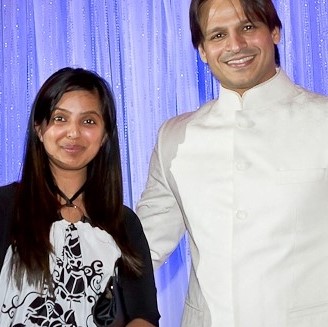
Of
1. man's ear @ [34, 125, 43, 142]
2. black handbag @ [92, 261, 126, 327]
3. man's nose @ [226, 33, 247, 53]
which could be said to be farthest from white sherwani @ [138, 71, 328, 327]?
man's ear @ [34, 125, 43, 142]

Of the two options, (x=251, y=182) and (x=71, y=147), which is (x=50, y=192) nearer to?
(x=71, y=147)

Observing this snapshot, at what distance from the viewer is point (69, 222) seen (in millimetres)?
1681

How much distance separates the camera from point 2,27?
98.1 inches

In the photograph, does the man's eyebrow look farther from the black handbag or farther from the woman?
the black handbag

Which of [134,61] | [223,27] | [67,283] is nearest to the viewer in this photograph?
[67,283]

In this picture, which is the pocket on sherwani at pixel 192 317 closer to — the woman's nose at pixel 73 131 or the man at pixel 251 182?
the man at pixel 251 182

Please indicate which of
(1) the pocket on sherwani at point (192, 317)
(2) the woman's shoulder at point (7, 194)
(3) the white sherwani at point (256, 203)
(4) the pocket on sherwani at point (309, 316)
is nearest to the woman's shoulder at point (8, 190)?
(2) the woman's shoulder at point (7, 194)

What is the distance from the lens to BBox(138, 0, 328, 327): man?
1.69 m

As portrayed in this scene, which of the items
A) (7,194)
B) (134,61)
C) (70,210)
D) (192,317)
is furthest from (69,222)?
(134,61)

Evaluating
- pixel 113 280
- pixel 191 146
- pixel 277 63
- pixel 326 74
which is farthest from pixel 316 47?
pixel 113 280

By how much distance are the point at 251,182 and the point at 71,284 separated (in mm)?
483

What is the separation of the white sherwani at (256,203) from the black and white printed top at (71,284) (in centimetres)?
16

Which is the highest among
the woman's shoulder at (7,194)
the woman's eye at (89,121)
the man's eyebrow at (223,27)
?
the man's eyebrow at (223,27)

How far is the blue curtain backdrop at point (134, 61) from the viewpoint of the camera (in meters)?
2.46
